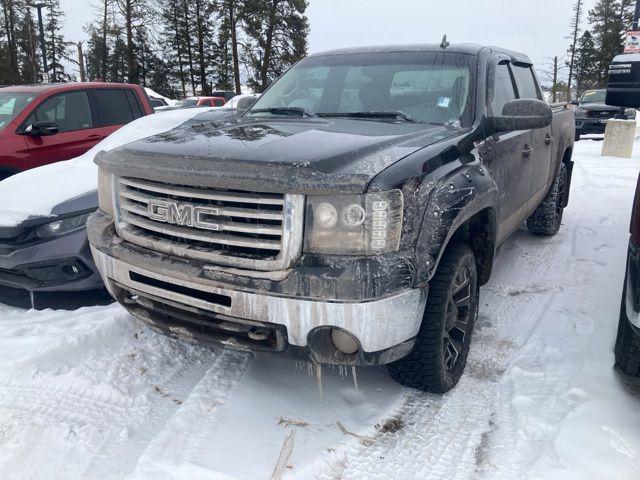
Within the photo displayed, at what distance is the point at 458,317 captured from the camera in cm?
297

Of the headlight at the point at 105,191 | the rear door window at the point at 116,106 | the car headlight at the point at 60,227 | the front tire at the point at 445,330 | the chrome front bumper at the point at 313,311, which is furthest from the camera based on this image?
the rear door window at the point at 116,106

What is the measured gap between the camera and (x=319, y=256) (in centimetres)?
229

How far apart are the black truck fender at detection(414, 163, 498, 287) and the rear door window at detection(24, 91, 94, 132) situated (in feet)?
18.1

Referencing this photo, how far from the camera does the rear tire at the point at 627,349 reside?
8.75 feet

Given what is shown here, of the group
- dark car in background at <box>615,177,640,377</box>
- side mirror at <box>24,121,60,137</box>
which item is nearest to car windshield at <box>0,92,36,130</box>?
side mirror at <box>24,121,60,137</box>

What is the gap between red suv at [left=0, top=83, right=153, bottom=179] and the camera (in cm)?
632

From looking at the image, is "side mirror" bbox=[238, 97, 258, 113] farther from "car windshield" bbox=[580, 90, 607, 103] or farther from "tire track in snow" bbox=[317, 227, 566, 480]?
"car windshield" bbox=[580, 90, 607, 103]

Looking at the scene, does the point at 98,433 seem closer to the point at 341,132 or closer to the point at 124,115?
the point at 341,132

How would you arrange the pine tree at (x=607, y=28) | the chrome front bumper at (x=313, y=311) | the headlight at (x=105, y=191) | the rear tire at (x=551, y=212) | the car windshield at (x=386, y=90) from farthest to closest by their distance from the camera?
the pine tree at (x=607, y=28) → the rear tire at (x=551, y=212) → the car windshield at (x=386, y=90) → the headlight at (x=105, y=191) → the chrome front bumper at (x=313, y=311)

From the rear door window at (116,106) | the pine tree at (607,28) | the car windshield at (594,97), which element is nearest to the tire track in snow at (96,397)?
the rear door window at (116,106)

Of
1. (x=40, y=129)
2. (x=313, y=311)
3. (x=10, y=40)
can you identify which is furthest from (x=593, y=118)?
(x=10, y=40)

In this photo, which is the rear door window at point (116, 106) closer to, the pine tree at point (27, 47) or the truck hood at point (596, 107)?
the truck hood at point (596, 107)

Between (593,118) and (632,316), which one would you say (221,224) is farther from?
(593,118)

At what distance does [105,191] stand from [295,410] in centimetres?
157
